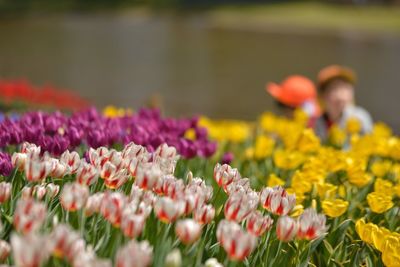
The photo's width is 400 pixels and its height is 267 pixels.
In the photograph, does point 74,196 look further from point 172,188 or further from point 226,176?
point 226,176

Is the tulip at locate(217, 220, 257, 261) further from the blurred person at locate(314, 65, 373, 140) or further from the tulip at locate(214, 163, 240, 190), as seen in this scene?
the blurred person at locate(314, 65, 373, 140)

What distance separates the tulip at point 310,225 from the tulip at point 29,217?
2.33 ft

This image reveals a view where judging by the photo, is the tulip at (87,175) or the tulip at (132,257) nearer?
the tulip at (132,257)

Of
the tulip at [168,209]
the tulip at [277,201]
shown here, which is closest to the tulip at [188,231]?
the tulip at [168,209]

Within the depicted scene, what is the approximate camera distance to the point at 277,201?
7.11 ft

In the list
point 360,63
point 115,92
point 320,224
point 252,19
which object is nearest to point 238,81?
point 115,92

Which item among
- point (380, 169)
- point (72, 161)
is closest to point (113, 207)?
point (72, 161)

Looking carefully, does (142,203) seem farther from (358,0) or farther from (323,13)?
(358,0)

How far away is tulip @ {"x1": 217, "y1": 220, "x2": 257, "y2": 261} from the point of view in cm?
169

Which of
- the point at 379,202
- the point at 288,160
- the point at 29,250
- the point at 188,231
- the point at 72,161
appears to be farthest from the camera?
the point at 288,160

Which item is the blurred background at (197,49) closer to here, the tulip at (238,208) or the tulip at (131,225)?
the tulip at (238,208)

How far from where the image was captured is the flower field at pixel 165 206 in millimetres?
1722

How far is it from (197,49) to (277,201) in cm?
1874

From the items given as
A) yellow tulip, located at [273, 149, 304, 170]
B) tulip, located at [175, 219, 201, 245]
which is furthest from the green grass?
tulip, located at [175, 219, 201, 245]
